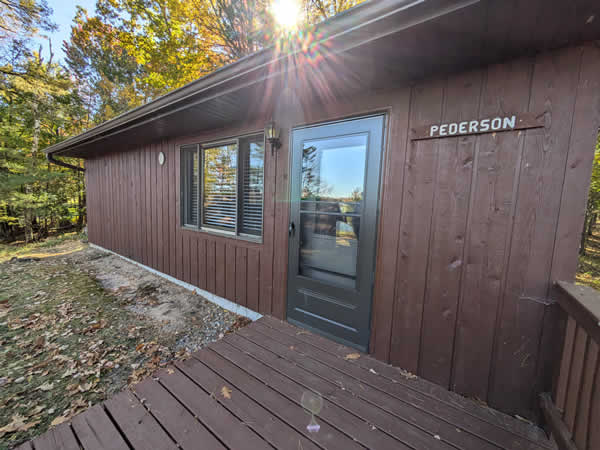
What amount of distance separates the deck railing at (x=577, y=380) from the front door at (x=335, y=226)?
1.05 meters

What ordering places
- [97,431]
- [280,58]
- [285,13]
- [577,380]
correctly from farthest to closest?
[285,13]
[280,58]
[97,431]
[577,380]

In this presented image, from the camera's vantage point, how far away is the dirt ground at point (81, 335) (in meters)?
1.68

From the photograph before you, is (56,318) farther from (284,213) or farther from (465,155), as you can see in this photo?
(465,155)

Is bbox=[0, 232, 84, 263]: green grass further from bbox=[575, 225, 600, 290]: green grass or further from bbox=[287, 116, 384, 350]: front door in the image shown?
bbox=[575, 225, 600, 290]: green grass

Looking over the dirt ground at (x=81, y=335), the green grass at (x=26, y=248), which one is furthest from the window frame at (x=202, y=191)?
the green grass at (x=26, y=248)

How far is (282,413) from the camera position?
4.35 feet

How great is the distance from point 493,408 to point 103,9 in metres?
12.0

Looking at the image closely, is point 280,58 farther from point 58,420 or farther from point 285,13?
point 285,13

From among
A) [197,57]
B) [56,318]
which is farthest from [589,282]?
[197,57]

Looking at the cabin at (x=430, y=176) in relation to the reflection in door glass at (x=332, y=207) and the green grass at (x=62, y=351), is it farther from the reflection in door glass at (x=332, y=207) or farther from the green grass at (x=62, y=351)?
the green grass at (x=62, y=351)

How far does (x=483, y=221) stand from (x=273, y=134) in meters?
1.91

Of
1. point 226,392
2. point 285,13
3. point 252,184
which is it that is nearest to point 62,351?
point 226,392

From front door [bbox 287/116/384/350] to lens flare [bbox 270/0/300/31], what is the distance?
5.39 metres

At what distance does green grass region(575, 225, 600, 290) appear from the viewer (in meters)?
4.69
